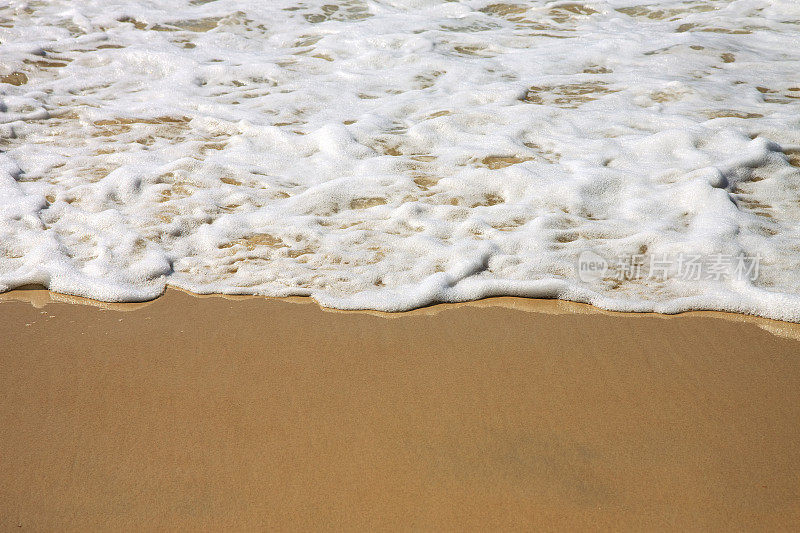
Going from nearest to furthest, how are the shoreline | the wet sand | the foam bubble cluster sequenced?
the wet sand, the shoreline, the foam bubble cluster

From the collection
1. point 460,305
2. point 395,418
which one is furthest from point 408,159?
point 395,418

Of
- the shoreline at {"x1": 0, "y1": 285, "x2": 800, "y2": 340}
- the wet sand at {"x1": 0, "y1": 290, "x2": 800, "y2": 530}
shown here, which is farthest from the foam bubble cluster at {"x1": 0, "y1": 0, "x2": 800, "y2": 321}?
the wet sand at {"x1": 0, "y1": 290, "x2": 800, "y2": 530}

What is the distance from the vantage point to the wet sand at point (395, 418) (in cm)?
163

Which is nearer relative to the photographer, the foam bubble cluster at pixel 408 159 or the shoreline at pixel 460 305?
the shoreline at pixel 460 305

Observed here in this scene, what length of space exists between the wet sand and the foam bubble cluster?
9.1 inches

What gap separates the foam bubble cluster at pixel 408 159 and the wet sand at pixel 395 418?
0.23 m

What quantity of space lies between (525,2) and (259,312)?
6574 mm

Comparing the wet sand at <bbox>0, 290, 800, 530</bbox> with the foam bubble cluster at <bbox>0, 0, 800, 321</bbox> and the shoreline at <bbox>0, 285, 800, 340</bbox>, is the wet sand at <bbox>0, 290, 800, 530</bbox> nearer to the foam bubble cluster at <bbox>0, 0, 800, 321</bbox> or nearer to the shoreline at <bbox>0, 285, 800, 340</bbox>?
the shoreline at <bbox>0, 285, 800, 340</bbox>

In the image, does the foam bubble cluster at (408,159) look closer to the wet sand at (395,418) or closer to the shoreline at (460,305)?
the shoreline at (460,305)

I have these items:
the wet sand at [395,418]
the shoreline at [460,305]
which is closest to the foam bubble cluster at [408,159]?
the shoreline at [460,305]

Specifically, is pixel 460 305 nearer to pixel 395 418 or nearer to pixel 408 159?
pixel 395 418

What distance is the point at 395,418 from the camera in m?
1.94

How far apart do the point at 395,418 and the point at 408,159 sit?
91.4 inches

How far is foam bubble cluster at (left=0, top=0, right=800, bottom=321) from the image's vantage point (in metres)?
2.80
